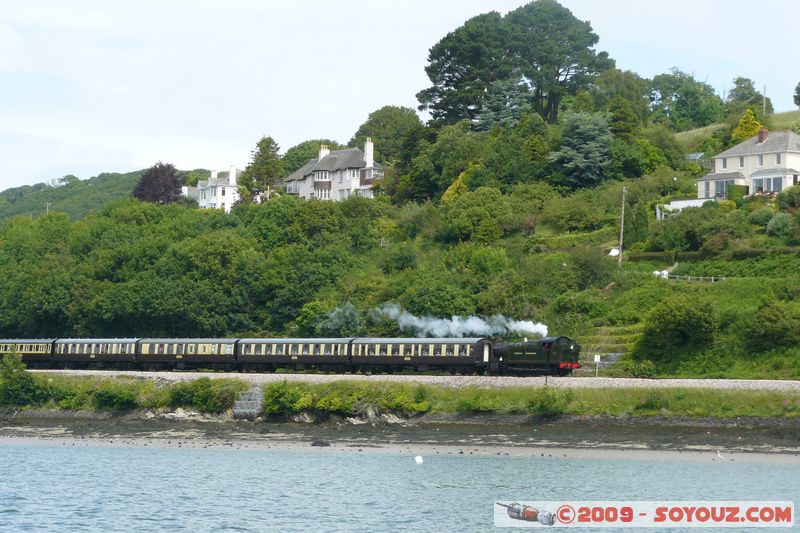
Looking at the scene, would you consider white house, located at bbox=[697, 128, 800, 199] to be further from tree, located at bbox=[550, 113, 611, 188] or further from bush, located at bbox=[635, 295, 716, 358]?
bush, located at bbox=[635, 295, 716, 358]

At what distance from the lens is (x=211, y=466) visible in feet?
150

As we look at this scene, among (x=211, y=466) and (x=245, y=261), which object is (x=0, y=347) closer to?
(x=245, y=261)

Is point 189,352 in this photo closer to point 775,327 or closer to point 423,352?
point 423,352

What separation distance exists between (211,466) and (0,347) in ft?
126

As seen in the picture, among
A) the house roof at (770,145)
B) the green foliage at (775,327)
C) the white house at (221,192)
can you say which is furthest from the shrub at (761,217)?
the white house at (221,192)

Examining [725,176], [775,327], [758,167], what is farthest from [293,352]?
[758,167]

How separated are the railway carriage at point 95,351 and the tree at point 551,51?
54.1 metres

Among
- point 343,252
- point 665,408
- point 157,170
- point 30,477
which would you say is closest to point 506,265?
point 343,252

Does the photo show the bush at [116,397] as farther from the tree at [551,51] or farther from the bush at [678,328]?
the tree at [551,51]

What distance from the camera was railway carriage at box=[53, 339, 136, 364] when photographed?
74438 mm

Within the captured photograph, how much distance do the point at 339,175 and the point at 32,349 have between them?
4977 cm

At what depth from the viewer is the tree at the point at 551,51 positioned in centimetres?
11581

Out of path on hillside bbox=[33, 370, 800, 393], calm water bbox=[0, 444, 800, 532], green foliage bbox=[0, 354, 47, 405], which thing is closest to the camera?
calm water bbox=[0, 444, 800, 532]

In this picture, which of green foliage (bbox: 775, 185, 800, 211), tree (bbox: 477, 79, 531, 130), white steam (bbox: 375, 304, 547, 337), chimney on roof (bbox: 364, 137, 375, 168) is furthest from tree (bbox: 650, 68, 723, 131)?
white steam (bbox: 375, 304, 547, 337)
